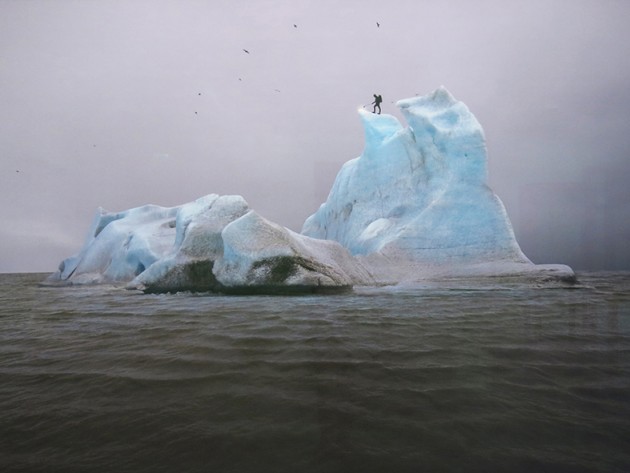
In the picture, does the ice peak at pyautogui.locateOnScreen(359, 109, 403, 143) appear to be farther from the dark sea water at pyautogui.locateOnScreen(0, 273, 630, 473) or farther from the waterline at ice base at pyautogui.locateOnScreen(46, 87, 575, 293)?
the dark sea water at pyautogui.locateOnScreen(0, 273, 630, 473)

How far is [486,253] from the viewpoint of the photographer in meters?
12.8

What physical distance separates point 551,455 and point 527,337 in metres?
2.43

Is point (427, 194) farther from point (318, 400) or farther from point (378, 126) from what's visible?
point (318, 400)

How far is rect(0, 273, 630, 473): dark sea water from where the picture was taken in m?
1.45

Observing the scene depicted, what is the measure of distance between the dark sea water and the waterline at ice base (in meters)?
5.07

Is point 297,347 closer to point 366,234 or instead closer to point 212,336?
point 212,336

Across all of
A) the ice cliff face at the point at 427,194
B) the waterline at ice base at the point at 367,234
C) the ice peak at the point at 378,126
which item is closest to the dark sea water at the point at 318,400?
the waterline at ice base at the point at 367,234

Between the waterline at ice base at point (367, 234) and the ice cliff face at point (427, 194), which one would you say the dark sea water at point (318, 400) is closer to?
the waterline at ice base at point (367, 234)

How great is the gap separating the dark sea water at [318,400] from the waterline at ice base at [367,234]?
16.6 feet

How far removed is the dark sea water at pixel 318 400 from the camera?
145 centimetres

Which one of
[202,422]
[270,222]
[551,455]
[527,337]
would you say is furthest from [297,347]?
[270,222]

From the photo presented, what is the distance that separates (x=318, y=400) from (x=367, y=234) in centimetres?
1339

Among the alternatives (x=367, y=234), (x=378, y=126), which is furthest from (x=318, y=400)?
(x=378, y=126)

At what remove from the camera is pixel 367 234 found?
15.2m
